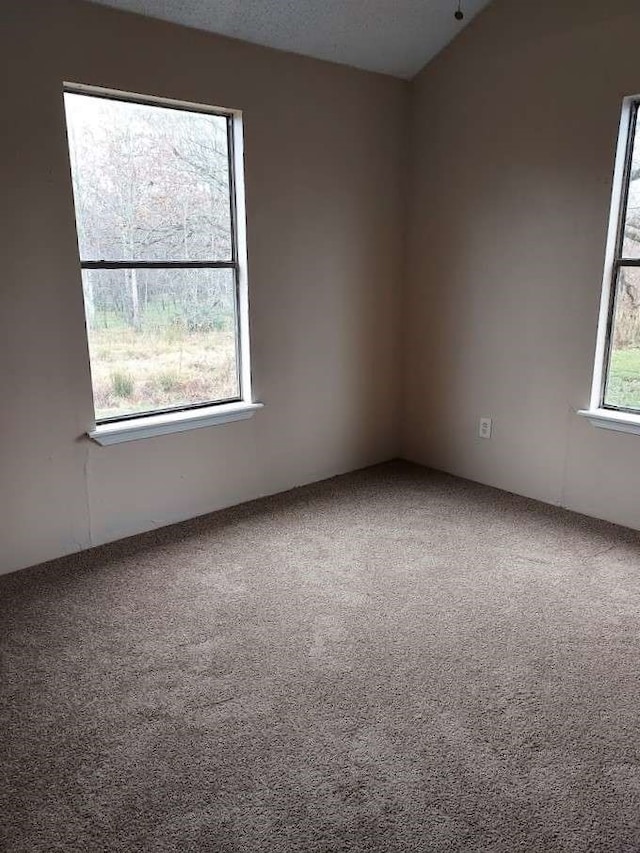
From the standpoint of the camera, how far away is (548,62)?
301cm

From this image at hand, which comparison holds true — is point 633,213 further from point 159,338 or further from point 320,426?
point 159,338

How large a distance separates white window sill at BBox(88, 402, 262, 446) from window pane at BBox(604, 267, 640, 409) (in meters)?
1.77

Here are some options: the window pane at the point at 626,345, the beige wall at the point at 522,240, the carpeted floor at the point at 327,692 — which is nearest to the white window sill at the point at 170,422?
the carpeted floor at the point at 327,692

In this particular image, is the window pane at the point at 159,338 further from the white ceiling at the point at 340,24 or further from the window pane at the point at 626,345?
the window pane at the point at 626,345

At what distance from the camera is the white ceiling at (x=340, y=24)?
8.87ft

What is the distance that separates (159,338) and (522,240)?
188 centimetres

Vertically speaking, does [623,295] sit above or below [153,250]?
below

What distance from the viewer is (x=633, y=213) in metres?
2.90

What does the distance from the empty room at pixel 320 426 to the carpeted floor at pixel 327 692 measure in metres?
0.01

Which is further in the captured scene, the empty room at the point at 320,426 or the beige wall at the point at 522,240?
the beige wall at the point at 522,240

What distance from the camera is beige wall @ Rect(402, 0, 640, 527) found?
2.94 metres

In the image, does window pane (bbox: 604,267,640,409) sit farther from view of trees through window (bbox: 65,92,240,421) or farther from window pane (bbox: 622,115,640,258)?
view of trees through window (bbox: 65,92,240,421)

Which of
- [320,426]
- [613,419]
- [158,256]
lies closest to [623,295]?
[613,419]

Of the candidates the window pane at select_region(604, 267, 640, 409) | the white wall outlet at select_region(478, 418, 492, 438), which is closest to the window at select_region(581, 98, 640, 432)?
the window pane at select_region(604, 267, 640, 409)
